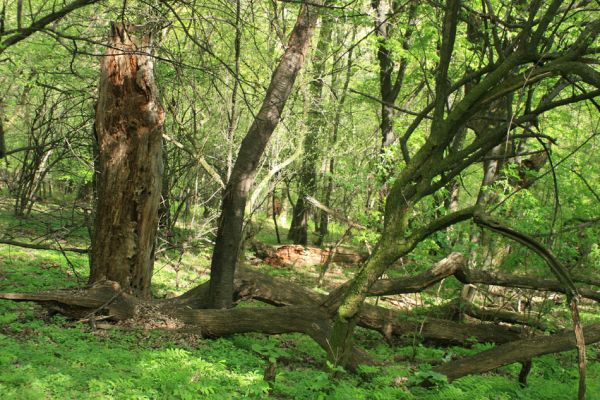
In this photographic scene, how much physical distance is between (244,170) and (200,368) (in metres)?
3.49

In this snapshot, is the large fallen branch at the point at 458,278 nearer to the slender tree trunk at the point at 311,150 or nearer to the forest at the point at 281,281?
the forest at the point at 281,281

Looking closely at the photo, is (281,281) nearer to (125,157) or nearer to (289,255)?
(125,157)

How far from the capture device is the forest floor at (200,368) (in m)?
4.83

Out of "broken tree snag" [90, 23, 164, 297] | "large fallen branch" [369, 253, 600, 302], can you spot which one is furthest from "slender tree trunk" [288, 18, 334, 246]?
"large fallen branch" [369, 253, 600, 302]

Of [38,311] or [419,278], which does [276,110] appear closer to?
[419,278]

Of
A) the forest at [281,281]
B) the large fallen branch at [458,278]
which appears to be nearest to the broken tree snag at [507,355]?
the forest at [281,281]

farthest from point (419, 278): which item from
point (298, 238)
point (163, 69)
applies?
point (298, 238)

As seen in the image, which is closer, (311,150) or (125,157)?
(125,157)

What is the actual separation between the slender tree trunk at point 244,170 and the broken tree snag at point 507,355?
3.51 metres

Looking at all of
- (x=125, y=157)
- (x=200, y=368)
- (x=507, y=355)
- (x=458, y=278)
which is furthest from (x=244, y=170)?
(x=507, y=355)

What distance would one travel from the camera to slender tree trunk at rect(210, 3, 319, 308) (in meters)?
8.17

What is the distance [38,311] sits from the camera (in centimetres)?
721

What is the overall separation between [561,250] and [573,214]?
8.58 ft

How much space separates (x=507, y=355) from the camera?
6.74 meters
